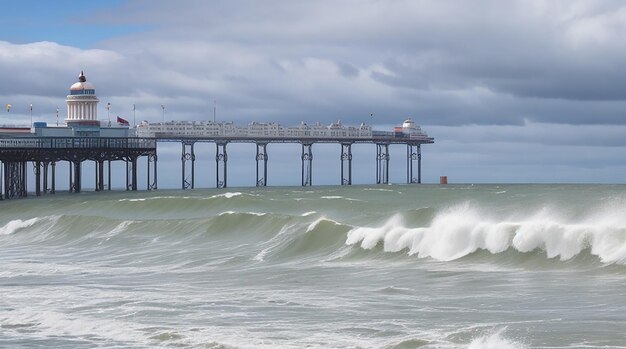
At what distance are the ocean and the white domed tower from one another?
4113 centimetres

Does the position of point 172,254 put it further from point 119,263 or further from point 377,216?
point 377,216

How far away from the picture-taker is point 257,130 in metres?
103

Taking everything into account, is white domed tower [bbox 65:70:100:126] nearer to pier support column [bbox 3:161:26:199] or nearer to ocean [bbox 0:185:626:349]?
pier support column [bbox 3:161:26:199]

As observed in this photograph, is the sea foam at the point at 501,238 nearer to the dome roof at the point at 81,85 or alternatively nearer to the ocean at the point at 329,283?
the ocean at the point at 329,283

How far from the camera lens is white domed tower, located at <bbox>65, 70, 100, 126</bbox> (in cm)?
8330

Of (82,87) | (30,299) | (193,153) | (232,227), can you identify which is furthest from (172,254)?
(193,153)

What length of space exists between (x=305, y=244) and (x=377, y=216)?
6.56m

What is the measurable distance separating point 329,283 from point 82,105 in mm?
63737

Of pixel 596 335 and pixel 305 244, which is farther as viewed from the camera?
pixel 305 244

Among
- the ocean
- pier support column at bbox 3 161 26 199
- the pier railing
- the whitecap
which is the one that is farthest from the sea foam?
pier support column at bbox 3 161 26 199

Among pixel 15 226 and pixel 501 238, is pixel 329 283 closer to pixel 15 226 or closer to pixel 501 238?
pixel 501 238

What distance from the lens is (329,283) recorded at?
79.6 ft

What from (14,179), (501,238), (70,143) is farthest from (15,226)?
(14,179)

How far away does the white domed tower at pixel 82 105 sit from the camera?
8330cm
